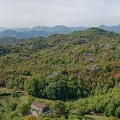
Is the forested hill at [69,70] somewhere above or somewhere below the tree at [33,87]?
above

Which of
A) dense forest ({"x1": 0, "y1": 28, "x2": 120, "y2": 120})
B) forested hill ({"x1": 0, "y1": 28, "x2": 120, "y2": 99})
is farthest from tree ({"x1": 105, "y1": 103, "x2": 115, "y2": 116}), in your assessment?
forested hill ({"x1": 0, "y1": 28, "x2": 120, "y2": 99})

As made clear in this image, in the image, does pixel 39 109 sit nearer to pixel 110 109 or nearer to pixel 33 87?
pixel 110 109

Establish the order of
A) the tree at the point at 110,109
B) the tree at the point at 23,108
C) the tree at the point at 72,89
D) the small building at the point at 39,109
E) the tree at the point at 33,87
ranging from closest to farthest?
the tree at the point at 23,108
the small building at the point at 39,109
the tree at the point at 110,109
the tree at the point at 72,89
the tree at the point at 33,87

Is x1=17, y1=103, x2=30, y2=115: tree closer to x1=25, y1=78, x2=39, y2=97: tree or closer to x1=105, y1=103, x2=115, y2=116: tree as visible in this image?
x1=105, y1=103, x2=115, y2=116: tree

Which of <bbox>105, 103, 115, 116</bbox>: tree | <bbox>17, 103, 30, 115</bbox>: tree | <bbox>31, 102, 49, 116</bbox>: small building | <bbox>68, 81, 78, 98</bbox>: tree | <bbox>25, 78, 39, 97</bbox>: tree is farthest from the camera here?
<bbox>25, 78, 39, 97</bbox>: tree

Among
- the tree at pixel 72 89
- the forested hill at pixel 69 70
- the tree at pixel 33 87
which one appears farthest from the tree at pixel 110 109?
the tree at pixel 33 87

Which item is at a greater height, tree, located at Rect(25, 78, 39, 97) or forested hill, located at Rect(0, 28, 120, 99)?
forested hill, located at Rect(0, 28, 120, 99)

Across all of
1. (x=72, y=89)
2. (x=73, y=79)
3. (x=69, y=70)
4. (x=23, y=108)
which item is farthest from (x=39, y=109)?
(x=69, y=70)

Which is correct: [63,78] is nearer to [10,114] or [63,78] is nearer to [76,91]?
[76,91]

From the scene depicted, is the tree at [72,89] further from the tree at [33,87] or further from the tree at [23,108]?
the tree at [23,108]

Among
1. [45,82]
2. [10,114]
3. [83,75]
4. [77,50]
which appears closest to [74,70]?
[83,75]

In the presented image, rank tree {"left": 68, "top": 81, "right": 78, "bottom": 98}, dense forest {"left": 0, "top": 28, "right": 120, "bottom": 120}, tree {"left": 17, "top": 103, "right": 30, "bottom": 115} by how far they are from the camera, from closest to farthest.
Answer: tree {"left": 17, "top": 103, "right": 30, "bottom": 115} → dense forest {"left": 0, "top": 28, "right": 120, "bottom": 120} → tree {"left": 68, "top": 81, "right": 78, "bottom": 98}
